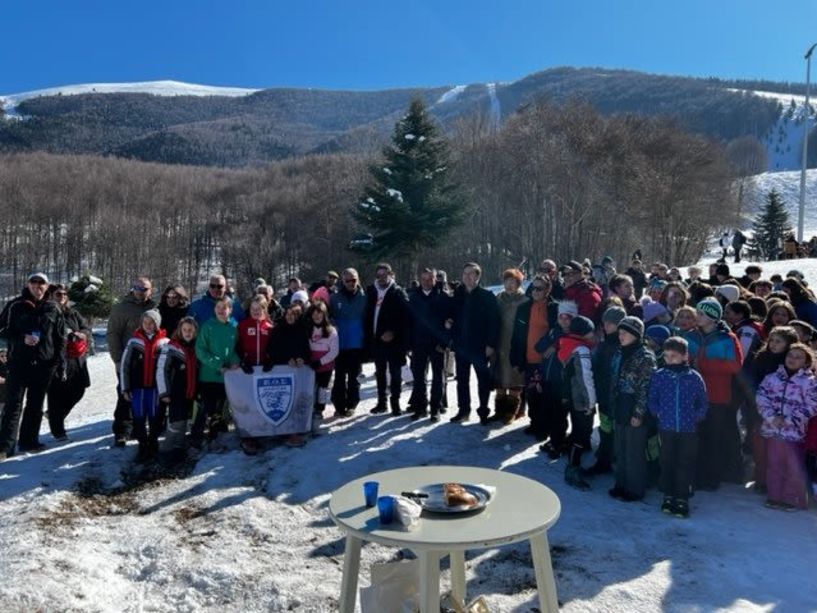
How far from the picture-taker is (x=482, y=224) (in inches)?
1665

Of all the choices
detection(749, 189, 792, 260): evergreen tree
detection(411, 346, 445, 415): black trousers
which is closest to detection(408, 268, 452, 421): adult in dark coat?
detection(411, 346, 445, 415): black trousers

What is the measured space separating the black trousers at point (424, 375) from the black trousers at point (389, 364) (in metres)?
0.17

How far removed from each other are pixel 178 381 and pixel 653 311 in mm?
4880

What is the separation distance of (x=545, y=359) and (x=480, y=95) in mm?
183492

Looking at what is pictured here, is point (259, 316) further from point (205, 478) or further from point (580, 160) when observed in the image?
point (580, 160)

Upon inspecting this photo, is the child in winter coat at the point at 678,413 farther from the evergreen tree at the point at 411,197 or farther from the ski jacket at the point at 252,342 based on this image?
the evergreen tree at the point at 411,197

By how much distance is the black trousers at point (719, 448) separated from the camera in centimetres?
596

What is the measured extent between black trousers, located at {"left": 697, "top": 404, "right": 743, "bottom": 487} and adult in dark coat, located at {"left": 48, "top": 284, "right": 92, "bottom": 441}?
6226mm

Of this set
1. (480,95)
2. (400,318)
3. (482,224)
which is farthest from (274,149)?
(400,318)

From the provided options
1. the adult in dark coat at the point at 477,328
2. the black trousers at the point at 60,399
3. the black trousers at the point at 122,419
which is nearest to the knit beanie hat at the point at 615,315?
the adult in dark coat at the point at 477,328

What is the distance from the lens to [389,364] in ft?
26.8

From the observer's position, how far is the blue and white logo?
709 centimetres

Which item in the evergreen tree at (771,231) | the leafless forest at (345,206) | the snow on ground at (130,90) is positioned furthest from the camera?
the snow on ground at (130,90)

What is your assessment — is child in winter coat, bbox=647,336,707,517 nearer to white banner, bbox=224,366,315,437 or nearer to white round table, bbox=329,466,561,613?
white round table, bbox=329,466,561,613
